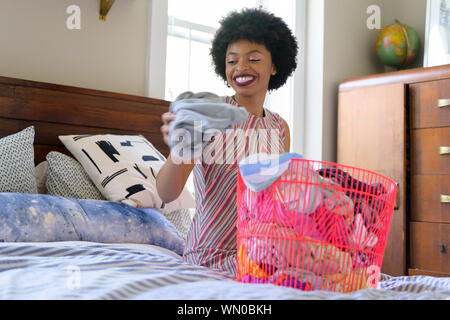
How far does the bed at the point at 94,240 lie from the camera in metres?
0.76

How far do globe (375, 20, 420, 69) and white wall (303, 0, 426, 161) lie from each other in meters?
0.17

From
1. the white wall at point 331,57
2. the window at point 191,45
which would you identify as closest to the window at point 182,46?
the window at point 191,45

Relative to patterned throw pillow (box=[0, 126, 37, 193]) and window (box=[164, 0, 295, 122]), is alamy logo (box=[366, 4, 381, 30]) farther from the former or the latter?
patterned throw pillow (box=[0, 126, 37, 193])

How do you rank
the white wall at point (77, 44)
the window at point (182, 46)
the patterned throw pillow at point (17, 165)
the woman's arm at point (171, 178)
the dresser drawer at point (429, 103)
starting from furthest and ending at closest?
the dresser drawer at point (429, 103) < the window at point (182, 46) < the white wall at point (77, 44) < the patterned throw pillow at point (17, 165) < the woman's arm at point (171, 178)

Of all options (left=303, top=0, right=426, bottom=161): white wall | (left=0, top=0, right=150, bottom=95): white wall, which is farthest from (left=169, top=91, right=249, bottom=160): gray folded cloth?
(left=303, top=0, right=426, bottom=161): white wall

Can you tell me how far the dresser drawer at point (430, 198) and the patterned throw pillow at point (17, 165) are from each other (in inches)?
76.3

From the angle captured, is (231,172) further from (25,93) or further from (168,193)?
(25,93)

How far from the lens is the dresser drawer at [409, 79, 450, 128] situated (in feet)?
8.83

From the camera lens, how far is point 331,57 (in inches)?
130

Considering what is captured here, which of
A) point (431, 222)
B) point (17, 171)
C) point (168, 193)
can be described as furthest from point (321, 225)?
point (431, 222)

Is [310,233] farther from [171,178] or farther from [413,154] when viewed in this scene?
[413,154]

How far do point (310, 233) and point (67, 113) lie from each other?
→ 1557 millimetres

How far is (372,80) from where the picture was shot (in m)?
3.04

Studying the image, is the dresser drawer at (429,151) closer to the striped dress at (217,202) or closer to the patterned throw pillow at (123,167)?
the patterned throw pillow at (123,167)
